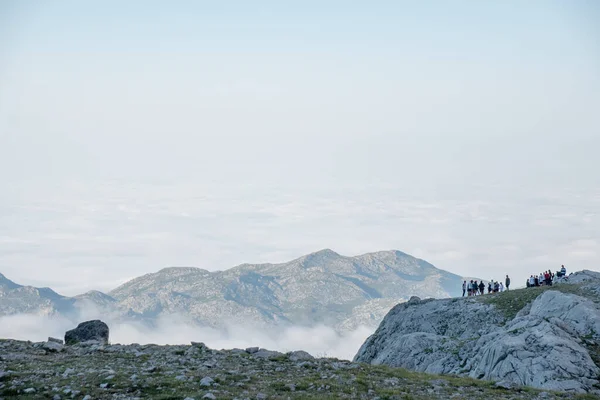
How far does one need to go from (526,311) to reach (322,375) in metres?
37.1

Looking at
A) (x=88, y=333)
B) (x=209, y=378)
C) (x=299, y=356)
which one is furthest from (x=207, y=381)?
(x=88, y=333)

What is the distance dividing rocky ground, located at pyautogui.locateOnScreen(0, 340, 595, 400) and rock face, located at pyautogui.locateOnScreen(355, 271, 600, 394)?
4.90 metres

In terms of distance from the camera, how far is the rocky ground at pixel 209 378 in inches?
1086

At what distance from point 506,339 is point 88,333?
110 feet

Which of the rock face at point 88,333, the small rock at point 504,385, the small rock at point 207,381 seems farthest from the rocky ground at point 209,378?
the rock face at point 88,333

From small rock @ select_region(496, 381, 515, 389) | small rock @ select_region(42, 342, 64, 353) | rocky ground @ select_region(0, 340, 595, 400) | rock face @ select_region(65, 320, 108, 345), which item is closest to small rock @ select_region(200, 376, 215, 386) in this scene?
rocky ground @ select_region(0, 340, 595, 400)

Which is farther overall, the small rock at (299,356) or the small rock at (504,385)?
the small rock at (299,356)

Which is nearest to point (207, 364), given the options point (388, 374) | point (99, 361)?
point (99, 361)

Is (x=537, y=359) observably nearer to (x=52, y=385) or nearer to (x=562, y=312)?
(x=562, y=312)

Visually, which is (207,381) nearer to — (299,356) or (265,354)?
(265,354)

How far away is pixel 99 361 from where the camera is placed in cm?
3469

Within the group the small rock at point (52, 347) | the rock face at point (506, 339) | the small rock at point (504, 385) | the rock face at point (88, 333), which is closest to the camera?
the small rock at point (504, 385)

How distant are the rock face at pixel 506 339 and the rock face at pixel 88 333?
27494 mm

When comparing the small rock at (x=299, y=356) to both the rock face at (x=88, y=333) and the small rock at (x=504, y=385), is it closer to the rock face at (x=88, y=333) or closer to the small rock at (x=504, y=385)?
the small rock at (x=504, y=385)
